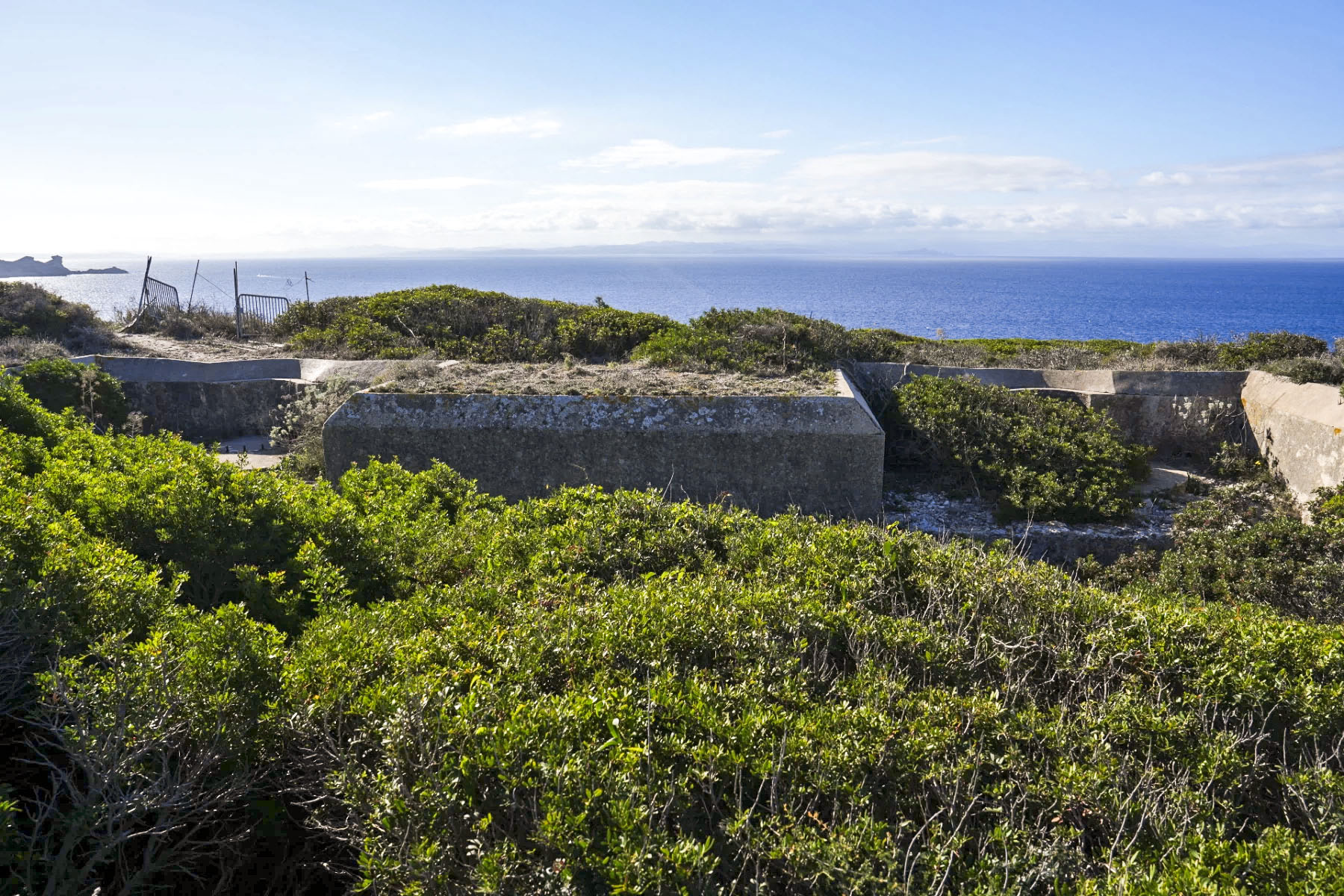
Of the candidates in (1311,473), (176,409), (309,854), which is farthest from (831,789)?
(176,409)

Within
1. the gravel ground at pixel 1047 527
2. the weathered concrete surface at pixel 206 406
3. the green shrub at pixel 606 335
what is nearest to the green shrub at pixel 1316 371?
the gravel ground at pixel 1047 527

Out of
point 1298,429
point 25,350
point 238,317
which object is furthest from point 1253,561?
point 25,350

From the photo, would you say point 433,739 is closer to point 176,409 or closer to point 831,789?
point 831,789

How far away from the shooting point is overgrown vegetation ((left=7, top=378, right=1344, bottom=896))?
2398mm

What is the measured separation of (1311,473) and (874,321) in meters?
72.4

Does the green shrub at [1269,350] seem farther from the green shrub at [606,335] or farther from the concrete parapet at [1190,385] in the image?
the green shrub at [606,335]

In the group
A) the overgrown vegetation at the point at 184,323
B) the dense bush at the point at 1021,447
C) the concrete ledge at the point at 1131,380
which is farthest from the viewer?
the overgrown vegetation at the point at 184,323

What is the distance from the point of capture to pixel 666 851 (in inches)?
88.2

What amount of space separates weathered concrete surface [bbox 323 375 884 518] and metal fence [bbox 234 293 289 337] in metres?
10.4

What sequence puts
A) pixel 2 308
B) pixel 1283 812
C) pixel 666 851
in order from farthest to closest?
pixel 2 308 < pixel 1283 812 < pixel 666 851

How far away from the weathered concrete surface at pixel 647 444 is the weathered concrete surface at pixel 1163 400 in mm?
3670

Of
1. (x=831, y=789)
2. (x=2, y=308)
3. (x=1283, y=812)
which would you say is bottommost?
(x=1283, y=812)

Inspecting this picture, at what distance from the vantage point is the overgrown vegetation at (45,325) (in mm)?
15038

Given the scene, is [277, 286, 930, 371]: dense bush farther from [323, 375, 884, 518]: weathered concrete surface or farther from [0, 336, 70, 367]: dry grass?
[0, 336, 70, 367]: dry grass
